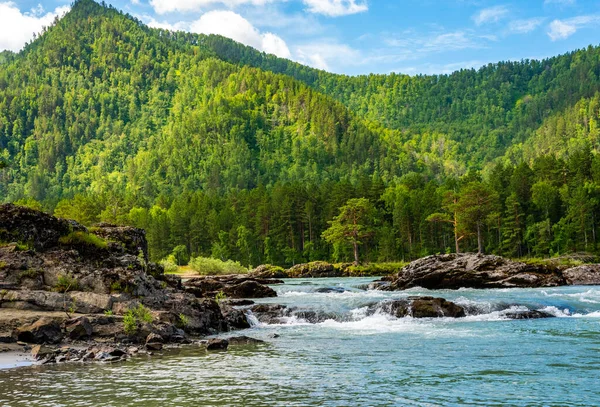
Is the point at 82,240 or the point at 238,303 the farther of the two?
the point at 238,303

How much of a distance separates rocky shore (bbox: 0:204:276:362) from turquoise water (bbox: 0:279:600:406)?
2891mm

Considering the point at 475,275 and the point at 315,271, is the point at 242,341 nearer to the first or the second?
the point at 475,275

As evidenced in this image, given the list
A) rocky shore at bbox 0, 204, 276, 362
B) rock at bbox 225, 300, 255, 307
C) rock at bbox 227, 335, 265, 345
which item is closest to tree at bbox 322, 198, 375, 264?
rock at bbox 225, 300, 255, 307

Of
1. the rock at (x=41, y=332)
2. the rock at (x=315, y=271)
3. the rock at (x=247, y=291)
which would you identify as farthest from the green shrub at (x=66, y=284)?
the rock at (x=315, y=271)

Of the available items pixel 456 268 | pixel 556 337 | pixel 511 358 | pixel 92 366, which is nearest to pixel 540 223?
pixel 456 268

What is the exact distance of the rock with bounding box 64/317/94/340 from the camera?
3063 centimetres

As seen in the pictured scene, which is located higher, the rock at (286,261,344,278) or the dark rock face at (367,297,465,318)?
the rock at (286,261,344,278)

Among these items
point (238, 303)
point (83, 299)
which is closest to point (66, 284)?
point (83, 299)

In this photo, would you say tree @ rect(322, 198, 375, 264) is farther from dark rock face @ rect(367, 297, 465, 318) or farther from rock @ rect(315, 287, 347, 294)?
dark rock face @ rect(367, 297, 465, 318)

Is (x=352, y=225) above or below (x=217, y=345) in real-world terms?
above

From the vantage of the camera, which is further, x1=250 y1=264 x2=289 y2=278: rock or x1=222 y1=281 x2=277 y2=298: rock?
x1=250 y1=264 x2=289 y2=278: rock

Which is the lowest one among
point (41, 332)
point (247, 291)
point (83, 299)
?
point (247, 291)

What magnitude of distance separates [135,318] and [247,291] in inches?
1330

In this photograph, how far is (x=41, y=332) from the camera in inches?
1171
